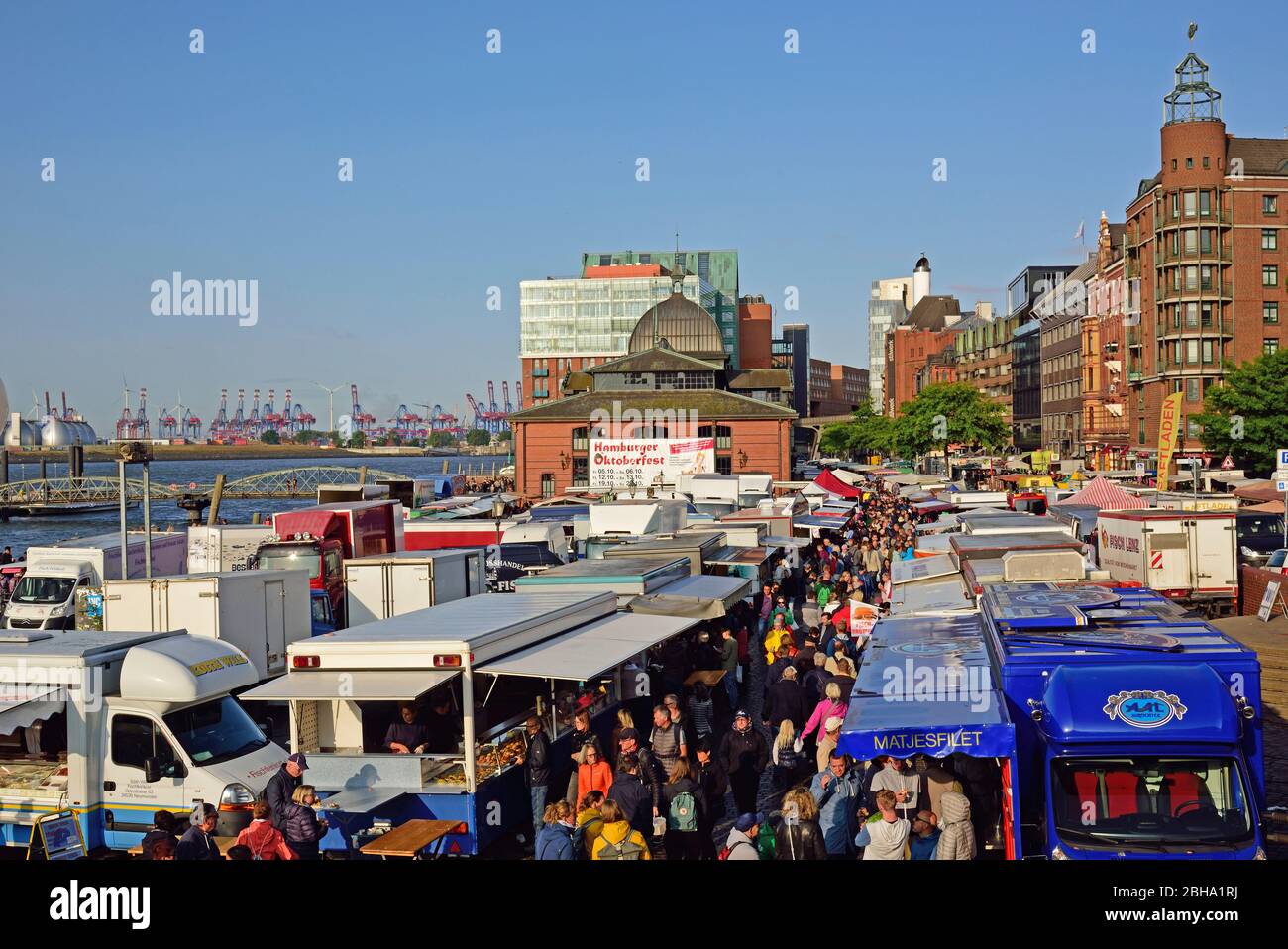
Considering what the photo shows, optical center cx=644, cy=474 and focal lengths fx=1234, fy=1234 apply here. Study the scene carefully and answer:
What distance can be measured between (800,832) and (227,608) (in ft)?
35.6

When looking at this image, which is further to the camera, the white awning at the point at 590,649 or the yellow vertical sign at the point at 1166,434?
the yellow vertical sign at the point at 1166,434

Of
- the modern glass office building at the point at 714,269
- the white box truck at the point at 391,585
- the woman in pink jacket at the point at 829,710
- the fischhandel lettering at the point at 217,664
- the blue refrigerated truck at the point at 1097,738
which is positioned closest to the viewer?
the blue refrigerated truck at the point at 1097,738

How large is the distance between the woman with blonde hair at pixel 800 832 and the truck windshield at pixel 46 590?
2129 centimetres

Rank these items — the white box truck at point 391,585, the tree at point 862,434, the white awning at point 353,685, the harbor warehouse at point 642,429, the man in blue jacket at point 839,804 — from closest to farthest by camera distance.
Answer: the man in blue jacket at point 839,804, the white awning at point 353,685, the white box truck at point 391,585, the harbor warehouse at point 642,429, the tree at point 862,434

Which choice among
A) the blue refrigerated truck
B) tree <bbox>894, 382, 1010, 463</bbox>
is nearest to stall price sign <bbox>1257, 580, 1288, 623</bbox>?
the blue refrigerated truck

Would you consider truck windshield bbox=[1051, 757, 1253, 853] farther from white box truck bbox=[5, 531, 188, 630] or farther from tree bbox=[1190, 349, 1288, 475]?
tree bbox=[1190, 349, 1288, 475]

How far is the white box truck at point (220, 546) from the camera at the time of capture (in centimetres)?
3009

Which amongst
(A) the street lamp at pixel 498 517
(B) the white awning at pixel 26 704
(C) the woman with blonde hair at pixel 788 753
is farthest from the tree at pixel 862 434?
(B) the white awning at pixel 26 704

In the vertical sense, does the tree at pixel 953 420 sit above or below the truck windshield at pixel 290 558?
above

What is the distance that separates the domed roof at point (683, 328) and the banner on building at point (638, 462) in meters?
57.6

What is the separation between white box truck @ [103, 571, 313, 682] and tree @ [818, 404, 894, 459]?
108 metres

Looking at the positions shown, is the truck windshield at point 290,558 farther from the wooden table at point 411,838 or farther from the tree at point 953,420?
the tree at point 953,420

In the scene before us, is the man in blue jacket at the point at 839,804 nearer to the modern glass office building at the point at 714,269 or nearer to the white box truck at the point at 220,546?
the white box truck at the point at 220,546

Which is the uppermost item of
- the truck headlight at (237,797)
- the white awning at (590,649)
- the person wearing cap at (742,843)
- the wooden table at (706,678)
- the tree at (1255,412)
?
the tree at (1255,412)
